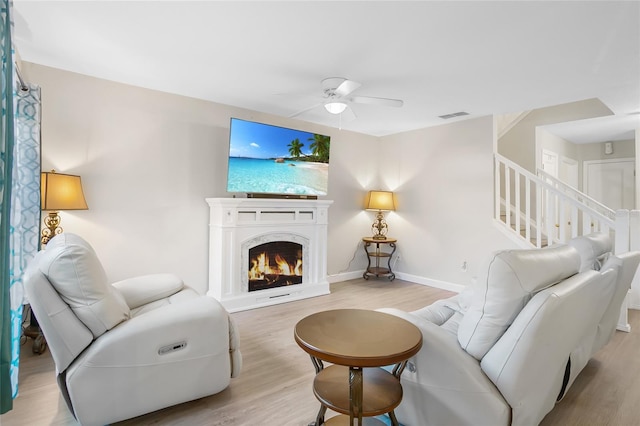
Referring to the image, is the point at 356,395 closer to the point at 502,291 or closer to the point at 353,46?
the point at 502,291

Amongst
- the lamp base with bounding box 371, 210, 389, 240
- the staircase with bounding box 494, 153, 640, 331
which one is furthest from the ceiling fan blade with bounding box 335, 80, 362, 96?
the lamp base with bounding box 371, 210, 389, 240

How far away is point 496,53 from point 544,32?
35 centimetres

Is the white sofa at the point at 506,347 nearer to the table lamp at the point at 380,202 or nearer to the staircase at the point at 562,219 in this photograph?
the staircase at the point at 562,219

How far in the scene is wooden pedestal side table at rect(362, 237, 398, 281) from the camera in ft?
16.9

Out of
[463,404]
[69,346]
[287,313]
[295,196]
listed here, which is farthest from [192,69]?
[463,404]

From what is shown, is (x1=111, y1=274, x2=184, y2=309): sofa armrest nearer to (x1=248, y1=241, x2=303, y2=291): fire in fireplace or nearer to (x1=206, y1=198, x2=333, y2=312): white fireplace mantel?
(x1=206, y1=198, x2=333, y2=312): white fireplace mantel

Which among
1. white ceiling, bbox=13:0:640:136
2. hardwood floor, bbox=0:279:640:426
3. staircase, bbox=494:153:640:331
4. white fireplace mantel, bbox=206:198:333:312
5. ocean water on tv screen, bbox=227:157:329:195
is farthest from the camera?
ocean water on tv screen, bbox=227:157:329:195

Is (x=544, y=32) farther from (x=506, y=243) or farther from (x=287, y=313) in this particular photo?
(x=287, y=313)

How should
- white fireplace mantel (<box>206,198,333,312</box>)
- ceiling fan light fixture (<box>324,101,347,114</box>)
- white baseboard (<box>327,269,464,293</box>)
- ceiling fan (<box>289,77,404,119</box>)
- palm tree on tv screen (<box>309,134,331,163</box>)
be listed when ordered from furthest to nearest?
white baseboard (<box>327,269,464,293</box>) → palm tree on tv screen (<box>309,134,331,163</box>) → white fireplace mantel (<box>206,198,333,312</box>) → ceiling fan light fixture (<box>324,101,347,114</box>) → ceiling fan (<box>289,77,404,119</box>)

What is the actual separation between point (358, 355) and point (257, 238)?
279 cm

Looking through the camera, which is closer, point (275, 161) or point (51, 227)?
point (51, 227)

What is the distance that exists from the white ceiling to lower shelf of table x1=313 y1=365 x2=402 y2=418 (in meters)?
2.08

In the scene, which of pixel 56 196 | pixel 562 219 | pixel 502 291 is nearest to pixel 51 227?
pixel 56 196

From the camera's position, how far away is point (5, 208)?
1.46 m
